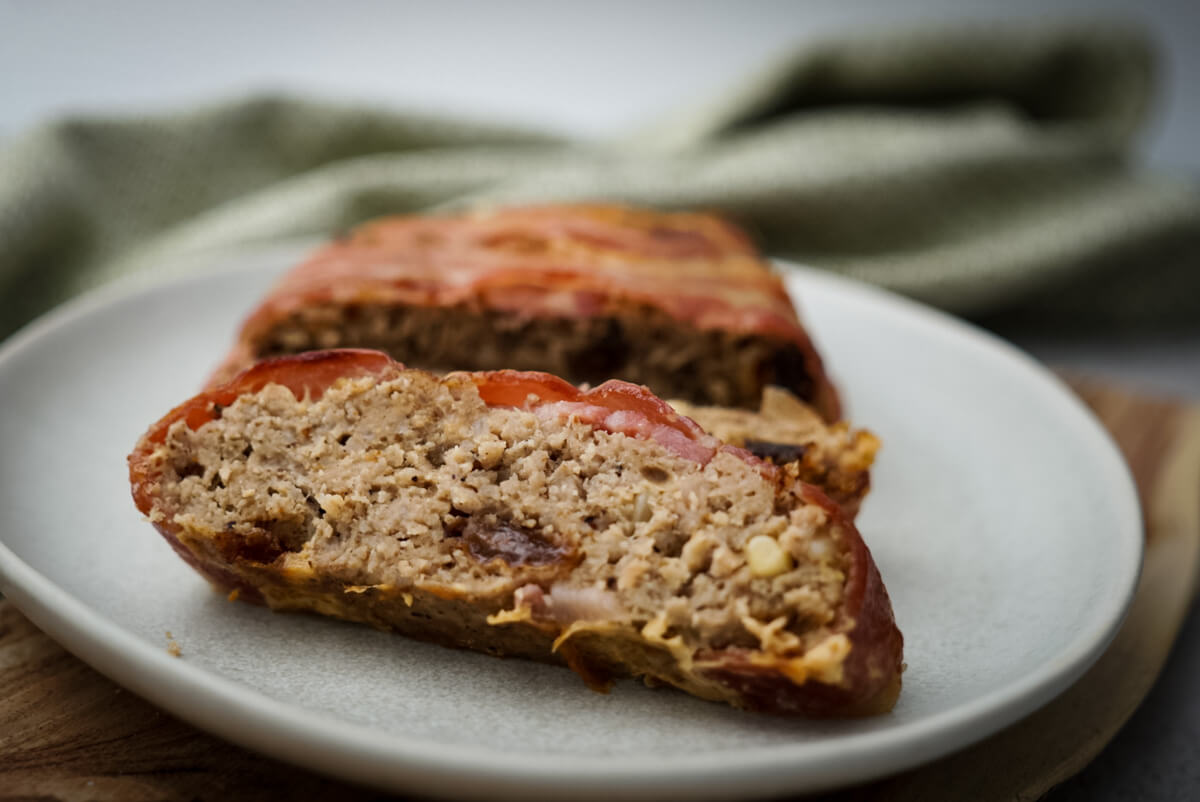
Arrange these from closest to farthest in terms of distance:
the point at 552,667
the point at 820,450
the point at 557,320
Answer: the point at 552,667 → the point at 820,450 → the point at 557,320

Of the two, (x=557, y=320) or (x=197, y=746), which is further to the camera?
(x=557, y=320)

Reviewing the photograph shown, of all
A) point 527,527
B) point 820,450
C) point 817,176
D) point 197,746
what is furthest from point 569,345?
point 817,176

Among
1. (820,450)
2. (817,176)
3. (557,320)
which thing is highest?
(557,320)

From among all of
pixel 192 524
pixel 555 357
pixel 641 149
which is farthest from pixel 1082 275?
pixel 192 524

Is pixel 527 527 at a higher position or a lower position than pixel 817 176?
higher

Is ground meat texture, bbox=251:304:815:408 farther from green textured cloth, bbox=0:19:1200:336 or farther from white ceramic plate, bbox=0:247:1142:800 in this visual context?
green textured cloth, bbox=0:19:1200:336

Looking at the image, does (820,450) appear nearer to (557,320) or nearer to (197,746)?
(557,320)

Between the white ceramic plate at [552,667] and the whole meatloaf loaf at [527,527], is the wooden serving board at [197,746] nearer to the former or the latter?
the white ceramic plate at [552,667]

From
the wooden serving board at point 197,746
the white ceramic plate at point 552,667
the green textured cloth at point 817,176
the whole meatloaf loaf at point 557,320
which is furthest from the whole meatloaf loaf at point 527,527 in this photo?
the green textured cloth at point 817,176
